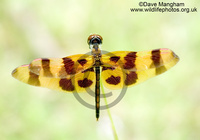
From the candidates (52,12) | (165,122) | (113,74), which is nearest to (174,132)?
(165,122)

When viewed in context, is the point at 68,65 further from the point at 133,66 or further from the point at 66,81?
the point at 133,66

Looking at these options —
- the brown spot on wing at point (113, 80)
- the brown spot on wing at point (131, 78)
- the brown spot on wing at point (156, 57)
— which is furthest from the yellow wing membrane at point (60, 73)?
the brown spot on wing at point (156, 57)

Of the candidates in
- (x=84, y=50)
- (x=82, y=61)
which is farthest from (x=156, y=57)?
(x=84, y=50)

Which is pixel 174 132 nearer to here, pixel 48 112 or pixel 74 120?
pixel 74 120

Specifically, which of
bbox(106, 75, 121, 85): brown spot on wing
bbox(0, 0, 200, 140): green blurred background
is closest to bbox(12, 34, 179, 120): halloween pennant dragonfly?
bbox(106, 75, 121, 85): brown spot on wing

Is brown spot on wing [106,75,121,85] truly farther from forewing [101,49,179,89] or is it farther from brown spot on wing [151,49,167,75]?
brown spot on wing [151,49,167,75]

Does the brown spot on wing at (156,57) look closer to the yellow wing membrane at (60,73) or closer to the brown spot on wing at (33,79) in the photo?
the yellow wing membrane at (60,73)
